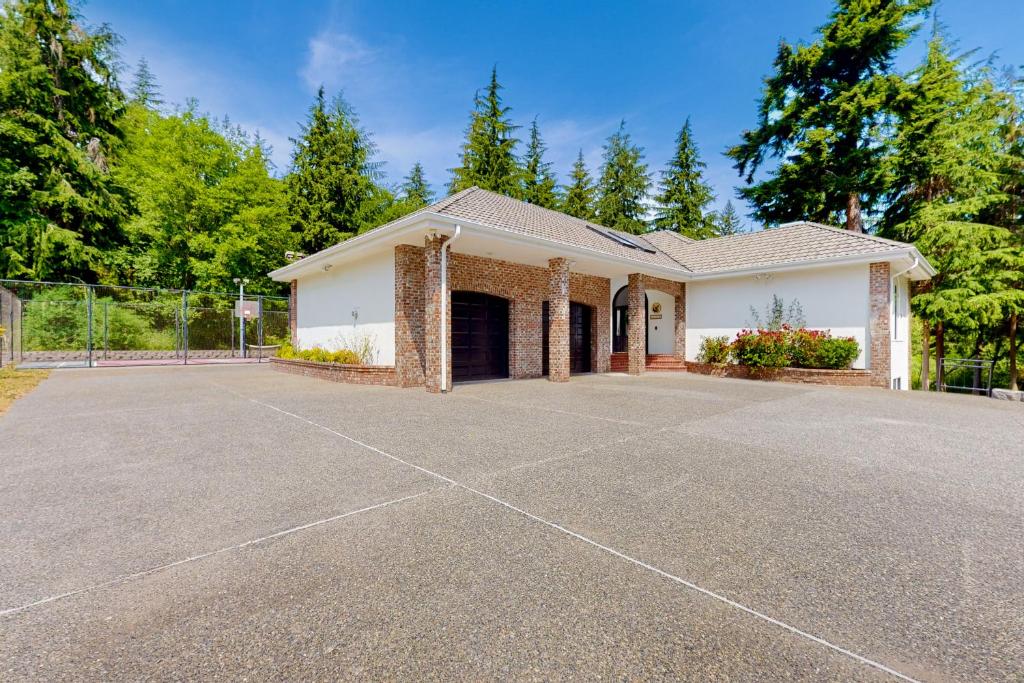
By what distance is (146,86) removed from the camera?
82.3 ft

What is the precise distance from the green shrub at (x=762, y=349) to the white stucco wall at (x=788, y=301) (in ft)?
2.72

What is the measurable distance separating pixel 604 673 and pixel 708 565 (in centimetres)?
105

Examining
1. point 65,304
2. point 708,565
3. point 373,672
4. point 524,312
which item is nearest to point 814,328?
point 524,312

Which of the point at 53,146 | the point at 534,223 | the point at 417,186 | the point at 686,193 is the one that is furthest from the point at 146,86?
the point at 686,193

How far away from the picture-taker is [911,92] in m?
16.5

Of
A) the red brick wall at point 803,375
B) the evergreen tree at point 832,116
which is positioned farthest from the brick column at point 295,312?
the evergreen tree at point 832,116

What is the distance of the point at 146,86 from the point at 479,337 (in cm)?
2932

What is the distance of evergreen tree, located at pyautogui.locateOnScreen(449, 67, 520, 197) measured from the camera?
84.2 ft

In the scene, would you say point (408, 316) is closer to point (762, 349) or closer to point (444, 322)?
point (444, 322)

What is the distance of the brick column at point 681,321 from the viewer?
47.2ft

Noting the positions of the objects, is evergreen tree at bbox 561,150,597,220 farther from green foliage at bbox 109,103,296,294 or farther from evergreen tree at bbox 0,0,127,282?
evergreen tree at bbox 0,0,127,282

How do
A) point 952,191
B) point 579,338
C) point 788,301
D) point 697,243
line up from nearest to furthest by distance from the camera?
point 788,301, point 579,338, point 952,191, point 697,243

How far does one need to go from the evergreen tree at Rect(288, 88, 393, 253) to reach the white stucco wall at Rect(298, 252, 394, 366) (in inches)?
432

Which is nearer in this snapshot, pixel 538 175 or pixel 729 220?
pixel 538 175
